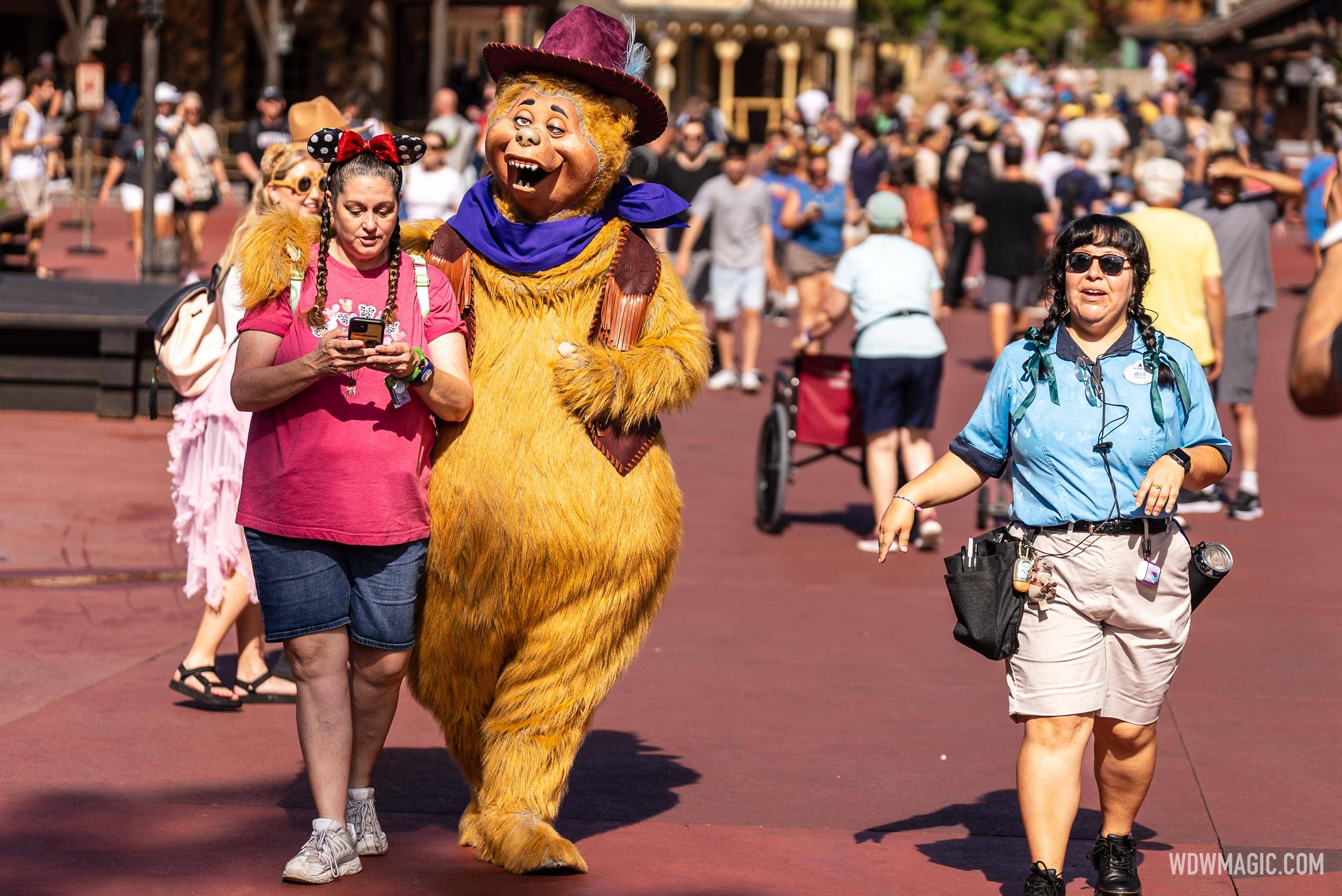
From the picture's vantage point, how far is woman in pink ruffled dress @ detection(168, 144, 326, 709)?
232 inches

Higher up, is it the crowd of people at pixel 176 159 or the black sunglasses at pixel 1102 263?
the crowd of people at pixel 176 159

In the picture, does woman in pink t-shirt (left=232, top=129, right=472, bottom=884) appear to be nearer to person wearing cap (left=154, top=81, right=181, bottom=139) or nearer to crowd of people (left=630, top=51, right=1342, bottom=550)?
crowd of people (left=630, top=51, right=1342, bottom=550)

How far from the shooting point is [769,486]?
9.48m

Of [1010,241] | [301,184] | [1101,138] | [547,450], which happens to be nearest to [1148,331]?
[547,450]

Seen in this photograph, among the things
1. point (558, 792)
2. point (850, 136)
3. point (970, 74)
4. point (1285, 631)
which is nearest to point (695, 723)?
point (558, 792)

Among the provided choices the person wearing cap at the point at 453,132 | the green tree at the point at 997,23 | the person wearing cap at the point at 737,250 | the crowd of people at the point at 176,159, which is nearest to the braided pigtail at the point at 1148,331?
the person wearing cap at the point at 737,250

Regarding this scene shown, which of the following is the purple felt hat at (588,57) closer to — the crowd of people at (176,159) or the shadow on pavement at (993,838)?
the shadow on pavement at (993,838)

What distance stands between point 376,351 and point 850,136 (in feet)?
63.1

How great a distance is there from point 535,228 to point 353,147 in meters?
0.56

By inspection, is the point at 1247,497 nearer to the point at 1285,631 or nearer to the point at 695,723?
the point at 1285,631

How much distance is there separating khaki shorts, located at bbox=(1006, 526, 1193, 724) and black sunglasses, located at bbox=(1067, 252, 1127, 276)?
2.17 feet

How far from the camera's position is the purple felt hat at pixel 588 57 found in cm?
479

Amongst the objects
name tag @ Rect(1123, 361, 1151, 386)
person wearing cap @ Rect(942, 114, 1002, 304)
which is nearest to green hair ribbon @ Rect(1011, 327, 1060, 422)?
name tag @ Rect(1123, 361, 1151, 386)

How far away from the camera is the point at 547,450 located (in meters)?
4.56
